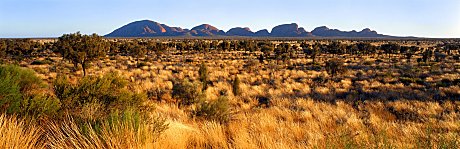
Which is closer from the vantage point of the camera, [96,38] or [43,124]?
[43,124]

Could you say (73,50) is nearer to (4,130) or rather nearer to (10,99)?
(10,99)

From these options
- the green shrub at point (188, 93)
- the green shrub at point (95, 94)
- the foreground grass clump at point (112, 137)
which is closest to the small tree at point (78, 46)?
the green shrub at point (188, 93)

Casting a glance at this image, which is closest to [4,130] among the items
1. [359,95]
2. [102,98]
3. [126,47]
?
[102,98]

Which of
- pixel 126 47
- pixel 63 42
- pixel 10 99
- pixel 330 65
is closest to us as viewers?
pixel 10 99

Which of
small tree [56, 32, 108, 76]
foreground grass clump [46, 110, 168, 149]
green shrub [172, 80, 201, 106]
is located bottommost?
green shrub [172, 80, 201, 106]

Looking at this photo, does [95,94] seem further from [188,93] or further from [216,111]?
[188,93]

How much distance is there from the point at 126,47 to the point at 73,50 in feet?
95.4

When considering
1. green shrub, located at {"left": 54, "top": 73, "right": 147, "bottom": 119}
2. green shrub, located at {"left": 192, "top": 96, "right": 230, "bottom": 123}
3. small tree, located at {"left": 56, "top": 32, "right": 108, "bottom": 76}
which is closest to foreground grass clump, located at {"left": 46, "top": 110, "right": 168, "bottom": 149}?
green shrub, located at {"left": 54, "top": 73, "right": 147, "bottom": 119}

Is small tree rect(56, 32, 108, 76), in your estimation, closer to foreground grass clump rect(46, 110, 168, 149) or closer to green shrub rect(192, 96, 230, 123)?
green shrub rect(192, 96, 230, 123)

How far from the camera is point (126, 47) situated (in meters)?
48.7

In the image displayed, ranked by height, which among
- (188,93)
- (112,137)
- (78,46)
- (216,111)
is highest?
(78,46)

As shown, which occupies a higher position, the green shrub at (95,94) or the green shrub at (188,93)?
the green shrub at (95,94)

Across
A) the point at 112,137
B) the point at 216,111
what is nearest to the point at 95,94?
the point at 216,111

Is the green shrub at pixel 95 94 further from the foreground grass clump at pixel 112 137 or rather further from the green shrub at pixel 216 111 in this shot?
the foreground grass clump at pixel 112 137
